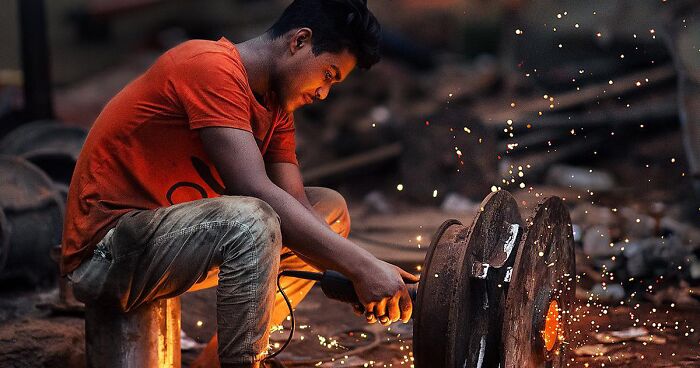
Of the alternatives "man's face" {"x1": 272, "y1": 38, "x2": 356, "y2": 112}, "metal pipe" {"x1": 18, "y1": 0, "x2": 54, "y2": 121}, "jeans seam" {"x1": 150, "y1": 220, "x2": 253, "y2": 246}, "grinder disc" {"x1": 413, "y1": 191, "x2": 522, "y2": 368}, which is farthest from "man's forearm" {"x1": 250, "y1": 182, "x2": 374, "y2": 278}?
"metal pipe" {"x1": 18, "y1": 0, "x2": 54, "y2": 121}

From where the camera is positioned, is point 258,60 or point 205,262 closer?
point 205,262

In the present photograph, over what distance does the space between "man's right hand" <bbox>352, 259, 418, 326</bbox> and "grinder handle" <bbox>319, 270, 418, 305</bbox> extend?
0.12ft

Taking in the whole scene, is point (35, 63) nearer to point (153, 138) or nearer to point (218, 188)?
point (218, 188)

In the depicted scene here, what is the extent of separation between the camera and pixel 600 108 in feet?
34.7

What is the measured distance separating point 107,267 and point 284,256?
2.77 ft

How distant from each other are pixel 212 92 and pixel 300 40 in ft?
1.42

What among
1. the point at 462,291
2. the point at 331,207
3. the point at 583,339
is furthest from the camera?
the point at 583,339

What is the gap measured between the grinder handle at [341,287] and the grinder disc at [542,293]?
14.2 inches

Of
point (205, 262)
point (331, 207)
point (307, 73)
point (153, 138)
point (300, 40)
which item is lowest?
point (205, 262)

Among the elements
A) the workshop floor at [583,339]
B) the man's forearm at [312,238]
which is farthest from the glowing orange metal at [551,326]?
the man's forearm at [312,238]

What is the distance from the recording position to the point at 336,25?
355 centimetres

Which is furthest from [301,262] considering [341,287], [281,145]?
[341,287]

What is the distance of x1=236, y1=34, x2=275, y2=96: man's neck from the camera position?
11.9ft

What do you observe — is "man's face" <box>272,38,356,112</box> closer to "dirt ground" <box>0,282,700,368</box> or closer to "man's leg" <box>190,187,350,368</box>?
"man's leg" <box>190,187,350,368</box>
